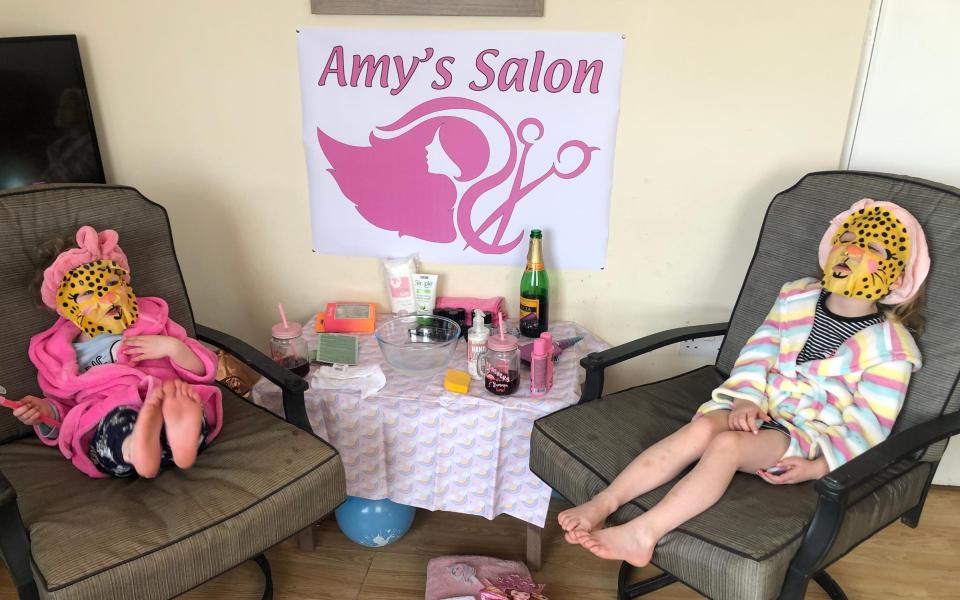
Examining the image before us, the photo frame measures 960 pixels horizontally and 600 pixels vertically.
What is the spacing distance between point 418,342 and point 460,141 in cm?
62

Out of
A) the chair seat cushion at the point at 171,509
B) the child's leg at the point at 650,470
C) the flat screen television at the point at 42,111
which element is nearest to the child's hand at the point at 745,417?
the child's leg at the point at 650,470

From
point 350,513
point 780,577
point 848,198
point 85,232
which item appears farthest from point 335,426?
Answer: point 848,198

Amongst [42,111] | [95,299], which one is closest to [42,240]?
[95,299]

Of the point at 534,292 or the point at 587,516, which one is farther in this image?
the point at 534,292

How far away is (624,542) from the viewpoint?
4.51 ft

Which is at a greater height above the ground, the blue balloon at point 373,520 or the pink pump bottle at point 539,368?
the pink pump bottle at point 539,368

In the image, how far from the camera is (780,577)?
50.8 inches

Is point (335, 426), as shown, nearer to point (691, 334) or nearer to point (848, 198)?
point (691, 334)

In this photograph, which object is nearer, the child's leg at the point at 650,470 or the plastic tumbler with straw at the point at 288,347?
the child's leg at the point at 650,470

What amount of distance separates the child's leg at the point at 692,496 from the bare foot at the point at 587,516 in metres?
0.02

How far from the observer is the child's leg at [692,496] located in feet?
4.49

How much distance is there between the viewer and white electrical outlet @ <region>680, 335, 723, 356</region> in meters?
2.13

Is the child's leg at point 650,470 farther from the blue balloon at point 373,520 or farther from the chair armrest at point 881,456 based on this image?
the blue balloon at point 373,520

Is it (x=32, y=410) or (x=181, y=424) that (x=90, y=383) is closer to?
(x=32, y=410)
